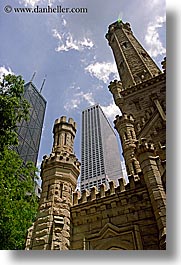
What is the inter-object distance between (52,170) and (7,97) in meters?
2.54

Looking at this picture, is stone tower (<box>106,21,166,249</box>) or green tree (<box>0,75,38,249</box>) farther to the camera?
stone tower (<box>106,21,166,249</box>)

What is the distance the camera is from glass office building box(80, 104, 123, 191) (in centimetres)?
4263

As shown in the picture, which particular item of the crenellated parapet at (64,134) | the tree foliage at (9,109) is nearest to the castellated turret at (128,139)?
the crenellated parapet at (64,134)

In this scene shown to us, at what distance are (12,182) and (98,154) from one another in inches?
1824

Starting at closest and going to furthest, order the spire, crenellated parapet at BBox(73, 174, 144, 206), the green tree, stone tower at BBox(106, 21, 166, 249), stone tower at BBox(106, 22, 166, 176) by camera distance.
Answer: the green tree
stone tower at BBox(106, 21, 166, 249)
crenellated parapet at BBox(73, 174, 144, 206)
stone tower at BBox(106, 22, 166, 176)
the spire

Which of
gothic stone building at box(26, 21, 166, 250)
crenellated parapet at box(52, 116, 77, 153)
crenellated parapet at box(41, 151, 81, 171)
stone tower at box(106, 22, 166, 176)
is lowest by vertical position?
gothic stone building at box(26, 21, 166, 250)

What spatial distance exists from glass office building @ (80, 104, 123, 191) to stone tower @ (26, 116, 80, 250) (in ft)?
103

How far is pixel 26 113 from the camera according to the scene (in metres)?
8.46

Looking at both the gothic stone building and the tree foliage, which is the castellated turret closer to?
A: the gothic stone building

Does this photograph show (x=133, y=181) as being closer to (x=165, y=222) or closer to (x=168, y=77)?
(x=165, y=222)

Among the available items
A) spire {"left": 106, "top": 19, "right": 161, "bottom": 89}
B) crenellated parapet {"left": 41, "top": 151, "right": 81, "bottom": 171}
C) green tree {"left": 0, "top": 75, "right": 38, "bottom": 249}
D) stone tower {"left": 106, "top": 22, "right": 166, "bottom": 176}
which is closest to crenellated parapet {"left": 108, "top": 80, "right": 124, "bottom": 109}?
stone tower {"left": 106, "top": 22, "right": 166, "bottom": 176}

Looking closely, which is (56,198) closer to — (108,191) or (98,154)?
(108,191)

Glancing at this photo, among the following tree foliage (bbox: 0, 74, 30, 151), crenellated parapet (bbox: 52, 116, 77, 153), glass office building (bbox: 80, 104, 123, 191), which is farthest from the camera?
glass office building (bbox: 80, 104, 123, 191)

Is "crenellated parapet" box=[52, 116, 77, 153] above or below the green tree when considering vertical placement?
above
